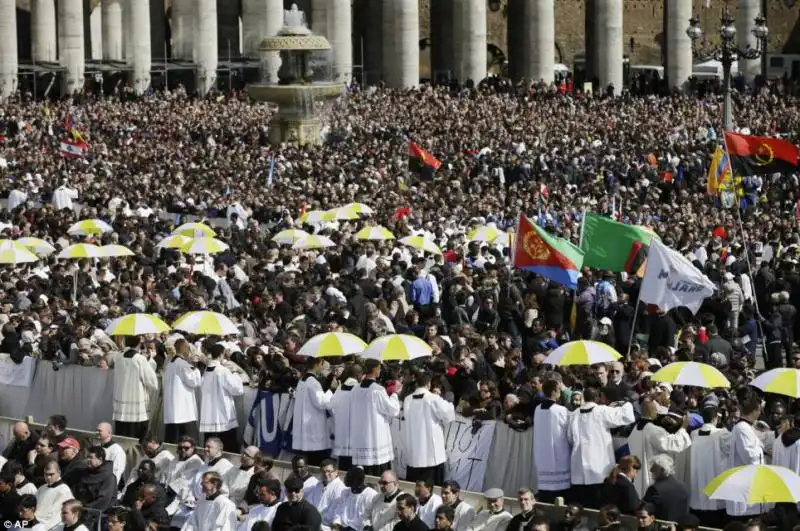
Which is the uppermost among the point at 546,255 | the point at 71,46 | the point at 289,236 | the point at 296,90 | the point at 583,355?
the point at 71,46

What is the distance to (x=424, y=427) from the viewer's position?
19.8 metres

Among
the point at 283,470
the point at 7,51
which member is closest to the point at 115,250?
the point at 283,470

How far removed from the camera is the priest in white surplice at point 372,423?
1989 centimetres

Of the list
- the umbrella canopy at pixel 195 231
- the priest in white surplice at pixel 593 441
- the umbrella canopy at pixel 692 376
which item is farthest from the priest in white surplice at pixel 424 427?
the umbrella canopy at pixel 195 231

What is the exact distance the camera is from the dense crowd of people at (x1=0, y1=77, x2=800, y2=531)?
18.0 meters

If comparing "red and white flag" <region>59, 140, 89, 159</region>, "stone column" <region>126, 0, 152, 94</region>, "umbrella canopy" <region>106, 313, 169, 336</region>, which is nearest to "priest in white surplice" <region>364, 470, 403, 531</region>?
"umbrella canopy" <region>106, 313, 169, 336</region>

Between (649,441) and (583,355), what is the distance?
104 inches

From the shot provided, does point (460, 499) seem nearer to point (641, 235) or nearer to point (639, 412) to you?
point (639, 412)

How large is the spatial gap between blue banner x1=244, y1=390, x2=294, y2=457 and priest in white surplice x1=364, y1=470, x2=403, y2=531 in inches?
137

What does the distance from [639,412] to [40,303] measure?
10.4 m

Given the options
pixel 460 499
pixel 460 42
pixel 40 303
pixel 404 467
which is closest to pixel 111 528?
pixel 460 499

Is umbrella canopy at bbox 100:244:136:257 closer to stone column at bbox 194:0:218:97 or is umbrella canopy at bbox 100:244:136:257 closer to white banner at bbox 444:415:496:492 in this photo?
white banner at bbox 444:415:496:492

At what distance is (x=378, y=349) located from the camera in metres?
21.3

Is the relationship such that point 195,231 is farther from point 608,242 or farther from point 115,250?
point 608,242
